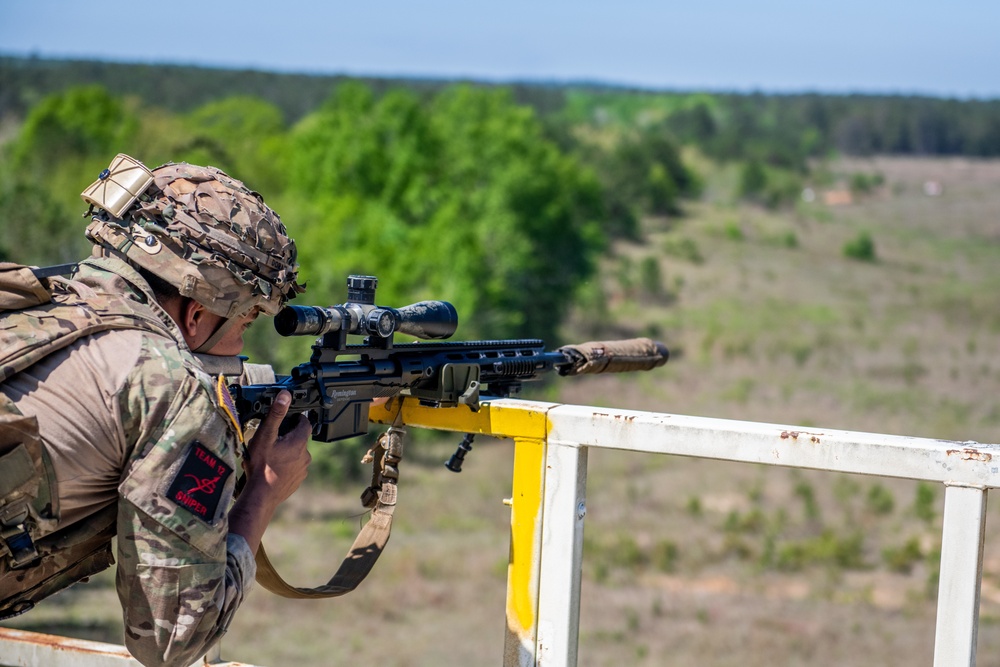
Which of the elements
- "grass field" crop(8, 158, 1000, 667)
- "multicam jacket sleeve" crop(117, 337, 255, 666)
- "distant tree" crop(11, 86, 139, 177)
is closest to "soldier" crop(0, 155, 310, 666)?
"multicam jacket sleeve" crop(117, 337, 255, 666)

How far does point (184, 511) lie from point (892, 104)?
145652 mm

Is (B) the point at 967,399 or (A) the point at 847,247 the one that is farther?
(A) the point at 847,247

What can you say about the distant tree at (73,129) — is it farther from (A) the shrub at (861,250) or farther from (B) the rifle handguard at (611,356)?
(A) the shrub at (861,250)

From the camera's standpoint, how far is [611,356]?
412 cm

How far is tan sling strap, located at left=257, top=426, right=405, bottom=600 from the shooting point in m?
3.28

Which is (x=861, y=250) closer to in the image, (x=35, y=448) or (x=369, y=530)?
(x=369, y=530)

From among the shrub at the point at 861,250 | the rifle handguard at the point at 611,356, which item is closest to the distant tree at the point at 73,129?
the rifle handguard at the point at 611,356

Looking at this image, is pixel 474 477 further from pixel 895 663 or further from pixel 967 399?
pixel 967 399

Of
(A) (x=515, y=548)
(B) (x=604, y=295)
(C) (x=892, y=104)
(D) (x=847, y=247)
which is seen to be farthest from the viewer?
(C) (x=892, y=104)

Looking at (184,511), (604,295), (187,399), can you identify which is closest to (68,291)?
(187,399)

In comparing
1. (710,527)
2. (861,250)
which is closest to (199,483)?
(710,527)

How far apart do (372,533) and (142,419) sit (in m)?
1.08

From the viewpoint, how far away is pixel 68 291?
8.52 ft

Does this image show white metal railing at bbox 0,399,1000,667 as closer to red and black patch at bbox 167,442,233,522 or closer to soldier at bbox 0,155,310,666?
soldier at bbox 0,155,310,666
